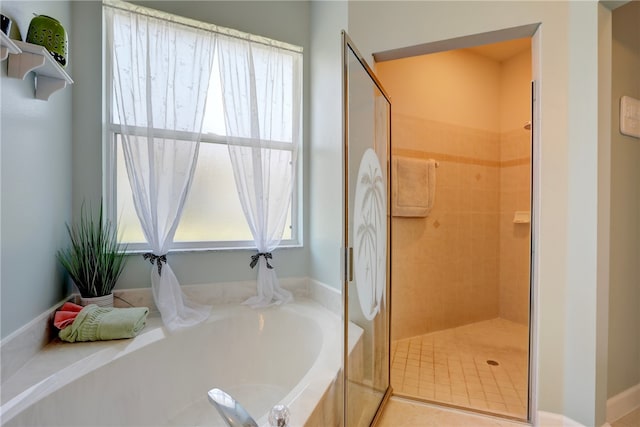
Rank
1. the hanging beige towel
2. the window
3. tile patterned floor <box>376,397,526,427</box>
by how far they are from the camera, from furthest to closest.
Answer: the hanging beige towel < the window < tile patterned floor <box>376,397,526,427</box>

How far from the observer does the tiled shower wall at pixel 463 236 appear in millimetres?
2344

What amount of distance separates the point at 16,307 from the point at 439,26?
2254mm

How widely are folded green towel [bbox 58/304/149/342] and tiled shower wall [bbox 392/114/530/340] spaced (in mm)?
1730

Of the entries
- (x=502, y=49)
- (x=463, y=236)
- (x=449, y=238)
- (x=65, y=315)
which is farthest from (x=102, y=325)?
(x=502, y=49)

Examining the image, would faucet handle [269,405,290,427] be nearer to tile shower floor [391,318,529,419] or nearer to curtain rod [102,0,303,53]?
tile shower floor [391,318,529,419]

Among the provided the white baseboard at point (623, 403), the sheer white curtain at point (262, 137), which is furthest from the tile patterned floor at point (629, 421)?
the sheer white curtain at point (262, 137)

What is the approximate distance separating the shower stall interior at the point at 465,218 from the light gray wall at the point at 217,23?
74cm

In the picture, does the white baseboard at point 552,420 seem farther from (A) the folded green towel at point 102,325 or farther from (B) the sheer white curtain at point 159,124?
(A) the folded green towel at point 102,325

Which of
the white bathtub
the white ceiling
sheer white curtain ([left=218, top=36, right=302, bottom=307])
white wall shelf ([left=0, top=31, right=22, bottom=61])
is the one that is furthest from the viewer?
the white ceiling

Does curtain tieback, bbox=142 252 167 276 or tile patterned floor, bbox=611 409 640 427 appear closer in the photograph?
tile patterned floor, bbox=611 409 640 427

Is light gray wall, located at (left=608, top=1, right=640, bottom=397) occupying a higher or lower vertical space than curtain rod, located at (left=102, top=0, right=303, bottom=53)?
lower

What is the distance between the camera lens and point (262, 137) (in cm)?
203

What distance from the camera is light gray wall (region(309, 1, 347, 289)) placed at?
186 centimetres

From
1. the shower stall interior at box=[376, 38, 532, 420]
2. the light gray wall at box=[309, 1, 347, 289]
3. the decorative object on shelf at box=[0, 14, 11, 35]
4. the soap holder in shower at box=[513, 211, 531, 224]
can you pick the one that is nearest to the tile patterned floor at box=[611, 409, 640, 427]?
the shower stall interior at box=[376, 38, 532, 420]
